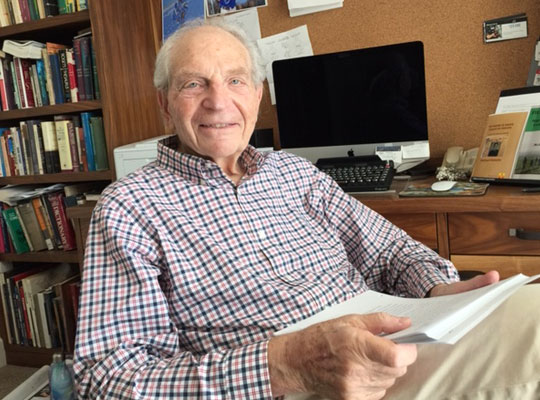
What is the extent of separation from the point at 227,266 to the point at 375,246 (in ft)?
1.38

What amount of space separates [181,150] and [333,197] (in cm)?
40

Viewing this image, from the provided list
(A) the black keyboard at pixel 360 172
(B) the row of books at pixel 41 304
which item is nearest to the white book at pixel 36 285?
(B) the row of books at pixel 41 304

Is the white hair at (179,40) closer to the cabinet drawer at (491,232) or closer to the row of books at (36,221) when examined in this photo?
the cabinet drawer at (491,232)

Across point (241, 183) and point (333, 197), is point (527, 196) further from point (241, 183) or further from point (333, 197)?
point (241, 183)

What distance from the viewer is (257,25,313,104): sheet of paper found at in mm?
2135

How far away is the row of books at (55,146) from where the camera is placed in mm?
2248

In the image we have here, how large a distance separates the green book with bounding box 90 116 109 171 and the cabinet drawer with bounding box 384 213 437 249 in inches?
49.2

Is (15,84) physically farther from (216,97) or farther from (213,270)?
(213,270)

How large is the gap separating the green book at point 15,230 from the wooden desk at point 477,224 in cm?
165

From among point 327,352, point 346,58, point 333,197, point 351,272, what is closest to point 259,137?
point 346,58

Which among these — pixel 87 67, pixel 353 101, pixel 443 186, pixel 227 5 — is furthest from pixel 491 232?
pixel 87 67

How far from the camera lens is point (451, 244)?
1.53 m

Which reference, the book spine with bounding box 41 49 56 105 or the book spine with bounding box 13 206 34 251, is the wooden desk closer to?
the book spine with bounding box 41 49 56 105

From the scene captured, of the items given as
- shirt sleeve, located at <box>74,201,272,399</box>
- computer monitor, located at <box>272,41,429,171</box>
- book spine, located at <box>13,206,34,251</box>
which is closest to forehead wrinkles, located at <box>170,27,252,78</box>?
shirt sleeve, located at <box>74,201,272,399</box>
